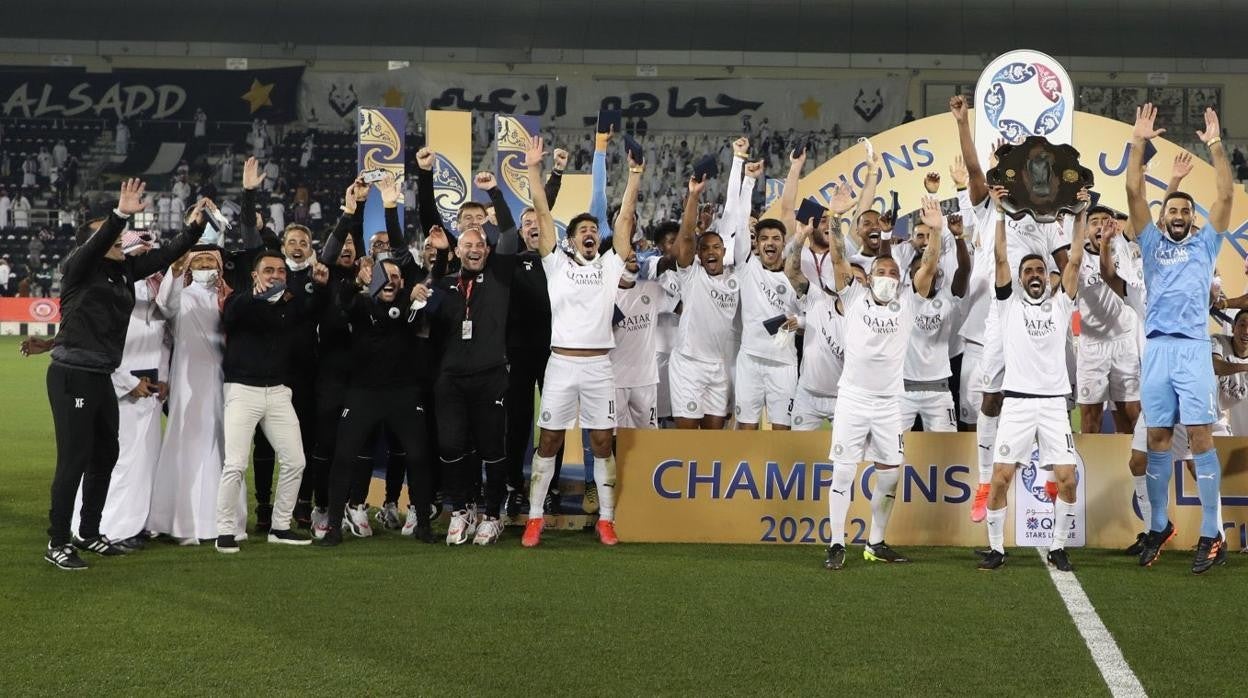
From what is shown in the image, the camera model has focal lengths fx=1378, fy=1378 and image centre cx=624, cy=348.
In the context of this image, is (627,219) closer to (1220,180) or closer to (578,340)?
(578,340)

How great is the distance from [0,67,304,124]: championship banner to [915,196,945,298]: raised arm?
3302cm

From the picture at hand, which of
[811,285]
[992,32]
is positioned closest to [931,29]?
[992,32]

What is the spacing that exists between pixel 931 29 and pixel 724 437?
32009mm

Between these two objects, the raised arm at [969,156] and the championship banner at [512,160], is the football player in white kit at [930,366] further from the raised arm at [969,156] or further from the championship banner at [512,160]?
the championship banner at [512,160]

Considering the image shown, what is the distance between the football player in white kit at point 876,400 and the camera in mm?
8508

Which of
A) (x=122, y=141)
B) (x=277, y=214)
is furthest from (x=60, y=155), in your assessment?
(x=277, y=214)

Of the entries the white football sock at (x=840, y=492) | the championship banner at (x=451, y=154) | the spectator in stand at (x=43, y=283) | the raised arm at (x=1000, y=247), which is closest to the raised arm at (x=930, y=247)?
the raised arm at (x=1000, y=247)

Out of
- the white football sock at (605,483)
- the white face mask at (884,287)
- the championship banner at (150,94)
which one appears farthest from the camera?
the championship banner at (150,94)

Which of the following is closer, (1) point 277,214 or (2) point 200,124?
(1) point 277,214

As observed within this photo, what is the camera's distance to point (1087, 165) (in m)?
12.9

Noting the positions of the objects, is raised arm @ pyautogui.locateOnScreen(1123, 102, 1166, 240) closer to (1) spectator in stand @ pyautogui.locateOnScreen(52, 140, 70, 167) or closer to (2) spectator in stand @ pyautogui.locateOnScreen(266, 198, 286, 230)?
(2) spectator in stand @ pyautogui.locateOnScreen(266, 198, 286, 230)

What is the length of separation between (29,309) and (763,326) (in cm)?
2628

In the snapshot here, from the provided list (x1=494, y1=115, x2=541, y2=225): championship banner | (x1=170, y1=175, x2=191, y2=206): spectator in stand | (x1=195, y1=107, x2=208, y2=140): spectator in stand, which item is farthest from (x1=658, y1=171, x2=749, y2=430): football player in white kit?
(x1=195, y1=107, x2=208, y2=140): spectator in stand

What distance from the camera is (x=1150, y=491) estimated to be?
8523 millimetres
